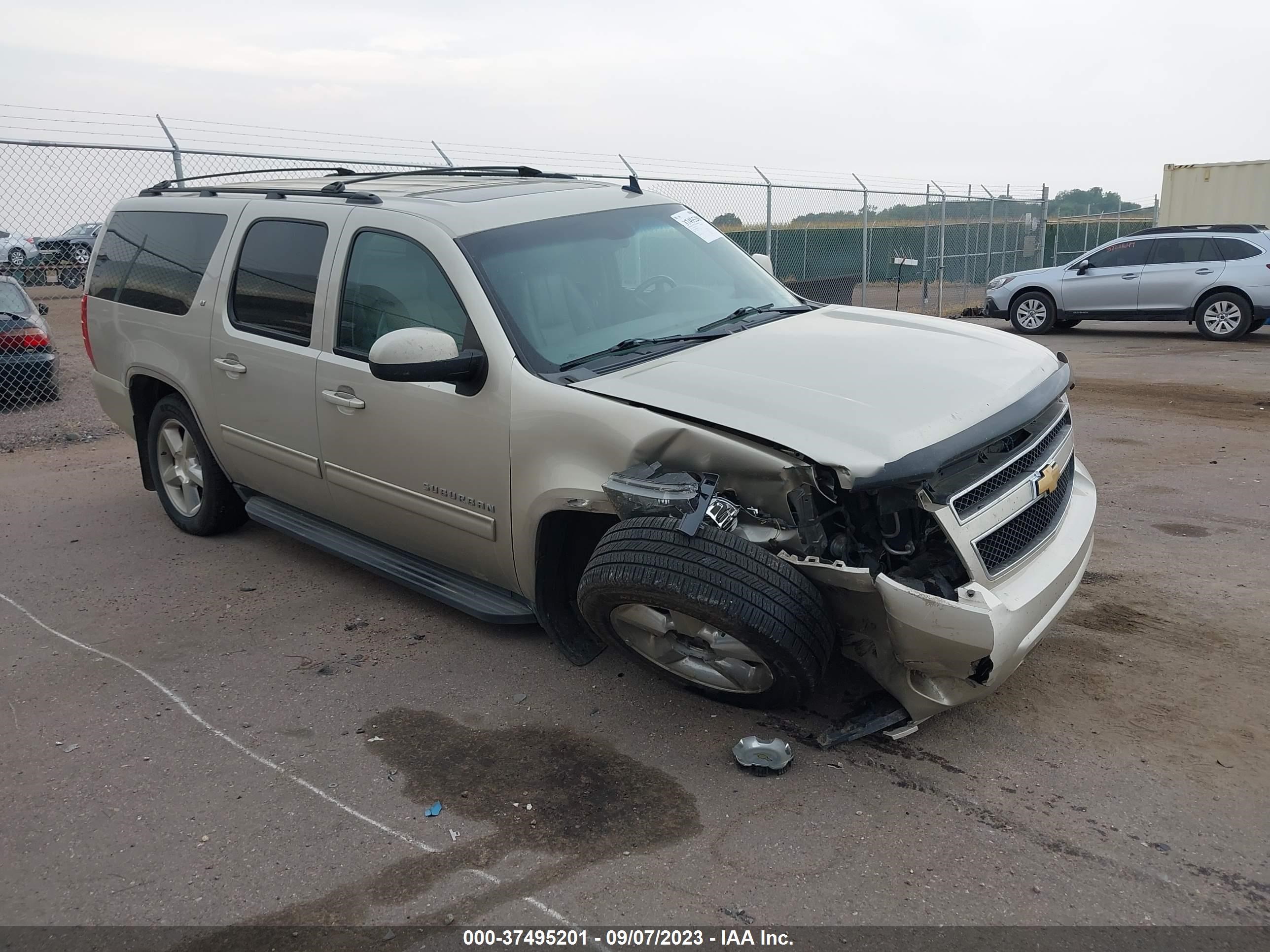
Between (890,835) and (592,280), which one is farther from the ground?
(592,280)

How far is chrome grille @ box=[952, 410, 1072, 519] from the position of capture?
3150mm

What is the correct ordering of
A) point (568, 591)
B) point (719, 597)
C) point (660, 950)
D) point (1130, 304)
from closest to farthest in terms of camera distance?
point (660, 950)
point (719, 597)
point (568, 591)
point (1130, 304)

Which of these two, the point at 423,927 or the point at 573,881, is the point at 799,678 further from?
the point at 423,927

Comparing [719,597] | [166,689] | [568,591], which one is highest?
[719,597]

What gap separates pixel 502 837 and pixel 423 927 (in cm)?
43

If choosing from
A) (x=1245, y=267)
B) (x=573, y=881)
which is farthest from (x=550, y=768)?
(x=1245, y=267)

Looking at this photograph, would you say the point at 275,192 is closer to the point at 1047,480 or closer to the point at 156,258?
the point at 156,258

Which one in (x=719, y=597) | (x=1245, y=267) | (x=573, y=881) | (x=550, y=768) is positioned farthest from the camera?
(x=1245, y=267)

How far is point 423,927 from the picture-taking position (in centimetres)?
269

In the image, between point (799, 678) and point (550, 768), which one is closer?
point (799, 678)

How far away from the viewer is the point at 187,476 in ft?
19.5

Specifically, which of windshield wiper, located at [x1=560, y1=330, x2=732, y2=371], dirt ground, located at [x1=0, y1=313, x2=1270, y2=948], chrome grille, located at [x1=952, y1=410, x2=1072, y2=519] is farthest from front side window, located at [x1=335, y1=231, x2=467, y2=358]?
chrome grille, located at [x1=952, y1=410, x2=1072, y2=519]

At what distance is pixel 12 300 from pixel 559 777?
927 cm

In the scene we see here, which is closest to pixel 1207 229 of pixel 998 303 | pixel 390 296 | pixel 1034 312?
pixel 1034 312
